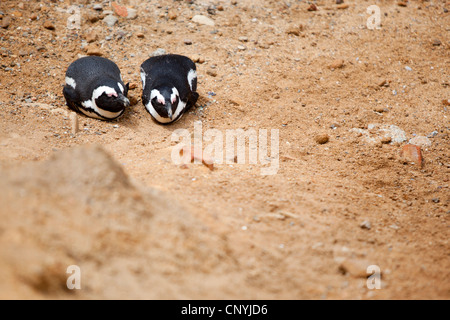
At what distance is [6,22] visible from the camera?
5672 millimetres

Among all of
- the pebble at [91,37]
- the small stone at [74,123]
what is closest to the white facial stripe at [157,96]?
the small stone at [74,123]

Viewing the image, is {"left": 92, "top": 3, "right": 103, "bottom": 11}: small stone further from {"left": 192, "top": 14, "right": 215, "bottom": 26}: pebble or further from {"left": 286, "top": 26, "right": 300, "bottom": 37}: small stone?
{"left": 286, "top": 26, "right": 300, "bottom": 37}: small stone

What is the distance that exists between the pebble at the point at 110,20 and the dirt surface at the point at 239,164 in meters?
0.09

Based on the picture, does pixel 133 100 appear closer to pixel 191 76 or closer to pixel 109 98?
pixel 109 98

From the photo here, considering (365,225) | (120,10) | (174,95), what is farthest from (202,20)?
(365,225)

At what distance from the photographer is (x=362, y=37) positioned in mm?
6195

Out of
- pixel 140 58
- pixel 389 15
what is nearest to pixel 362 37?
pixel 389 15

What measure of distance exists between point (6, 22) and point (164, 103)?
9.38 feet

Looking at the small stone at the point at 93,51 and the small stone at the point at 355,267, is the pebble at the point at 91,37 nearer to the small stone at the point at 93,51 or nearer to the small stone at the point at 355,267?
the small stone at the point at 93,51

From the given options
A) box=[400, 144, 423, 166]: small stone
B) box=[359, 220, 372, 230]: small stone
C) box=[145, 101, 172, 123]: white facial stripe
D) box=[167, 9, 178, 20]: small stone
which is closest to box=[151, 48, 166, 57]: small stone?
box=[167, 9, 178, 20]: small stone

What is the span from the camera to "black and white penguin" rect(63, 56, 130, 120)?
4.68 m

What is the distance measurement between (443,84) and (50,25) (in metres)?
5.52

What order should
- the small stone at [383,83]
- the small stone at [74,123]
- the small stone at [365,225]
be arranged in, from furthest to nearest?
the small stone at [383,83] → the small stone at [74,123] → the small stone at [365,225]

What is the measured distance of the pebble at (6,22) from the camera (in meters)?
5.65
